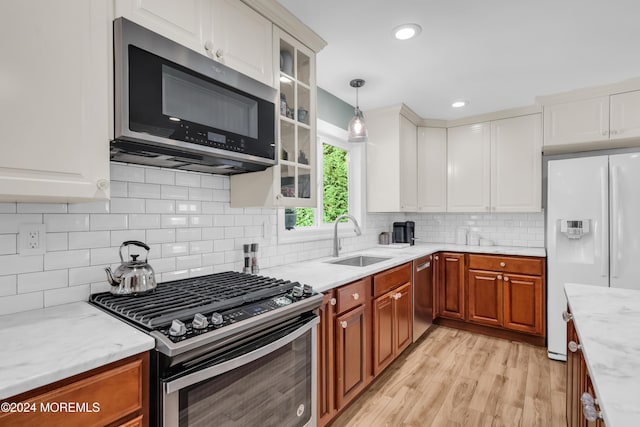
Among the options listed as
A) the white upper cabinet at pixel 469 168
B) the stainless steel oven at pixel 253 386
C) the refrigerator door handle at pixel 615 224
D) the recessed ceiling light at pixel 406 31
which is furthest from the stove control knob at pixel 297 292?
the white upper cabinet at pixel 469 168

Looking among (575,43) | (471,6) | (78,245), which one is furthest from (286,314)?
(575,43)

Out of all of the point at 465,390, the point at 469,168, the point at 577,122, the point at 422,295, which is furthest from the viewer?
the point at 469,168

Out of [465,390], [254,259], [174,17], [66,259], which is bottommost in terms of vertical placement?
[465,390]

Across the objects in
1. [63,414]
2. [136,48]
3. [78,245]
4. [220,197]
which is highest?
[136,48]

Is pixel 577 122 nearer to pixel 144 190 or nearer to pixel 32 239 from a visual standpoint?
pixel 144 190

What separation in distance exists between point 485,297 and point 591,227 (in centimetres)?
111

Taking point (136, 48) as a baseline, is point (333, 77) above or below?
above

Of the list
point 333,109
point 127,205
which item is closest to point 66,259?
point 127,205

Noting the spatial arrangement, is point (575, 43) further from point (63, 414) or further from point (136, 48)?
point (63, 414)

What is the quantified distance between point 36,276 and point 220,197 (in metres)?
0.94

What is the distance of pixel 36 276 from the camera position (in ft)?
4.30

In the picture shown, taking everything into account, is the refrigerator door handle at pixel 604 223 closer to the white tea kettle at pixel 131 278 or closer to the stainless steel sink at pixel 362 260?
the stainless steel sink at pixel 362 260

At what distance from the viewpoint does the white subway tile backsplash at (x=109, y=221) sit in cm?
148

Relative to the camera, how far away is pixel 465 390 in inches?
94.1
